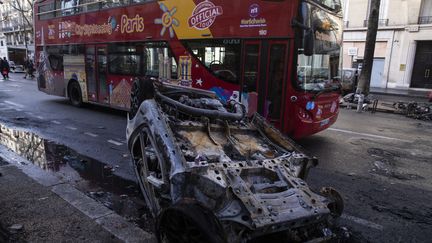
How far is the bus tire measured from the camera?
41.6 ft

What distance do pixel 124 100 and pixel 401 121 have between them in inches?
387

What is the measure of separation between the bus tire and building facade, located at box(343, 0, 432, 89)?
20710 millimetres

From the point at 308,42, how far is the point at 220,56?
7.51 ft

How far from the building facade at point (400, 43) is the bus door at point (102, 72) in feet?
67.2

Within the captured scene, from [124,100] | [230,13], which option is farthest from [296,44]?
[124,100]

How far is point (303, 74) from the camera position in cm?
690

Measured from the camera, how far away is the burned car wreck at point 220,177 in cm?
266

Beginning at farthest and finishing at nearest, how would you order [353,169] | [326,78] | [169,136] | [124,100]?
[124,100] → [326,78] → [353,169] → [169,136]

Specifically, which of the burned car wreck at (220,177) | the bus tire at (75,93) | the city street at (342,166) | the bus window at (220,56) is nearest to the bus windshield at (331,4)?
the bus window at (220,56)

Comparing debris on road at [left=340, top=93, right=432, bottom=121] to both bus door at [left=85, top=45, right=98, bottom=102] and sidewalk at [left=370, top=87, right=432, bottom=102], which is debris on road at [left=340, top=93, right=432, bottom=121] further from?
bus door at [left=85, top=45, right=98, bottom=102]

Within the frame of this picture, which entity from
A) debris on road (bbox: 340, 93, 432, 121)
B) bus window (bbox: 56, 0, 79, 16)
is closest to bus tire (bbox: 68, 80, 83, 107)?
bus window (bbox: 56, 0, 79, 16)

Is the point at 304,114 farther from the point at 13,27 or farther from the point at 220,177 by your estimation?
the point at 13,27

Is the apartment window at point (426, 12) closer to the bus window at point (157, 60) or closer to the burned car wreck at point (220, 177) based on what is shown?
the bus window at point (157, 60)

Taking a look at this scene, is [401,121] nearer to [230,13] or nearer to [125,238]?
[230,13]
